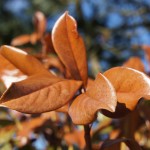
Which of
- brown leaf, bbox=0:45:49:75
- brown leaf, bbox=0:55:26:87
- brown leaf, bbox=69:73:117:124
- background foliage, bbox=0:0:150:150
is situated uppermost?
brown leaf, bbox=69:73:117:124

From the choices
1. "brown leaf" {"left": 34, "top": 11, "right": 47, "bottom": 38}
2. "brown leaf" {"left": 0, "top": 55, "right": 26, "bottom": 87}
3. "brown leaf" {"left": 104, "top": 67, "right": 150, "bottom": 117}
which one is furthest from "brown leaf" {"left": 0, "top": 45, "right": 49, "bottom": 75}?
"brown leaf" {"left": 34, "top": 11, "right": 47, "bottom": 38}

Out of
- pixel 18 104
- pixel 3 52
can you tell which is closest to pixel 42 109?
pixel 18 104

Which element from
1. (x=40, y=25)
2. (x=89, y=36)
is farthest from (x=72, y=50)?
(x=89, y=36)

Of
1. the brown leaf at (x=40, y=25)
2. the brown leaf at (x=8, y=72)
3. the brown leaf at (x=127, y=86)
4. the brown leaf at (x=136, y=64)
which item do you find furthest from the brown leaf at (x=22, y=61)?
the brown leaf at (x=40, y=25)

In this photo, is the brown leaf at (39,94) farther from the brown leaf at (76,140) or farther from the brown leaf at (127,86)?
the brown leaf at (76,140)

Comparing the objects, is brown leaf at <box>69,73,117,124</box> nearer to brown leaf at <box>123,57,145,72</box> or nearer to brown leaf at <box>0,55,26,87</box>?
brown leaf at <box>0,55,26,87</box>

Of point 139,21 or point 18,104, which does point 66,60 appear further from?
point 139,21

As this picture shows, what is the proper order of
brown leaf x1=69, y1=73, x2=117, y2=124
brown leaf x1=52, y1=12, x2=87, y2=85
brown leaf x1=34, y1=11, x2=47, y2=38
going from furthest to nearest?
brown leaf x1=34, y1=11, x2=47, y2=38 → brown leaf x1=52, y1=12, x2=87, y2=85 → brown leaf x1=69, y1=73, x2=117, y2=124
